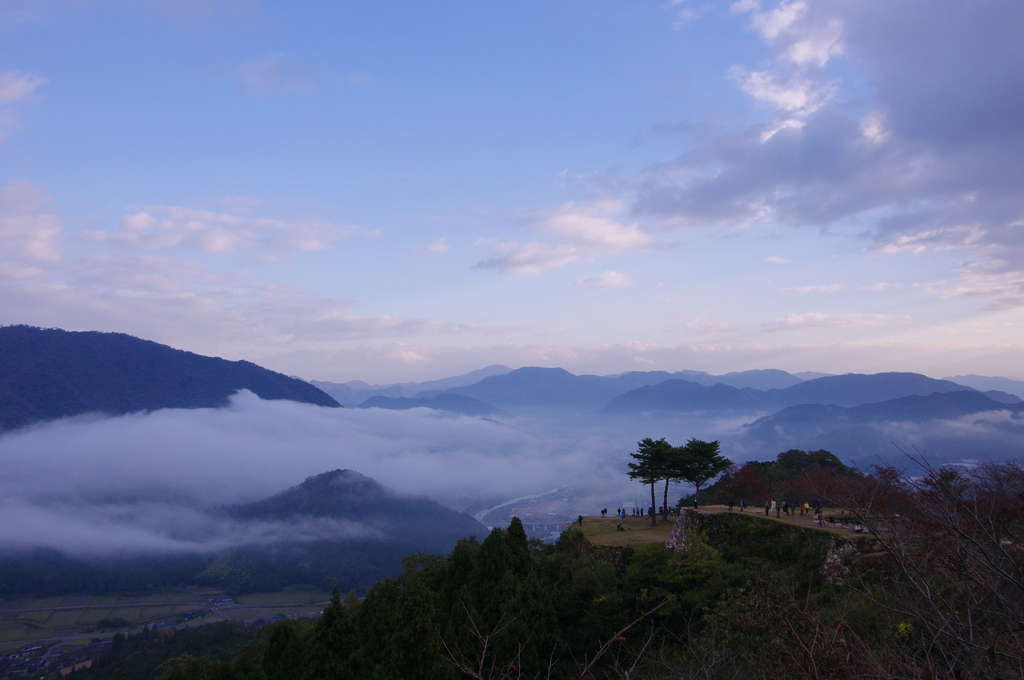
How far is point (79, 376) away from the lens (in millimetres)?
178625

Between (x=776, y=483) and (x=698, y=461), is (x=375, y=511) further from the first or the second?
(x=698, y=461)

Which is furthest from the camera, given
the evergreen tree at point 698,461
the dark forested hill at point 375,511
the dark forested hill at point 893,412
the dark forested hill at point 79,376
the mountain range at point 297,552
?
the dark forested hill at point 79,376

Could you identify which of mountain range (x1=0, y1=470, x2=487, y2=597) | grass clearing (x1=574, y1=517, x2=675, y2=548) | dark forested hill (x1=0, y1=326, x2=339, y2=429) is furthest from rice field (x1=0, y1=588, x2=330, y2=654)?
dark forested hill (x1=0, y1=326, x2=339, y2=429)

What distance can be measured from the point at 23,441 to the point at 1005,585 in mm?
235837

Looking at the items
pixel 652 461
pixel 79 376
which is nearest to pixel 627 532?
pixel 652 461

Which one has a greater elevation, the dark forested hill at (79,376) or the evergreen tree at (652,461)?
the dark forested hill at (79,376)

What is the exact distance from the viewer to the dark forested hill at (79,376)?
169000 millimetres

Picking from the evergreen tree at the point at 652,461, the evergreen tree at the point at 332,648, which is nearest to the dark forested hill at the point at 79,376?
the evergreen tree at the point at 332,648

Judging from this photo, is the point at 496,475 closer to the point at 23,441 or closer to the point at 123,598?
the point at 123,598

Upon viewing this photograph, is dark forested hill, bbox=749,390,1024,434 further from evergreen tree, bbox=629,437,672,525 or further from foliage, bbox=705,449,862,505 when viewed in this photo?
evergreen tree, bbox=629,437,672,525

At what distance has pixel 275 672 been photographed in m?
20.8

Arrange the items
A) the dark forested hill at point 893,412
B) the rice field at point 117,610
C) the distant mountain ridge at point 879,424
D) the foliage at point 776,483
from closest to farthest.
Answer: the foliage at point 776,483 < the rice field at point 117,610 < the distant mountain ridge at point 879,424 < the dark forested hill at point 893,412

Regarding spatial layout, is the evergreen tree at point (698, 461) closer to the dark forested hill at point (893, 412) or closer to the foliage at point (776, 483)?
the foliage at point (776, 483)

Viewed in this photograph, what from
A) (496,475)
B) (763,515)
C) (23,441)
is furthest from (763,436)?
(23,441)
